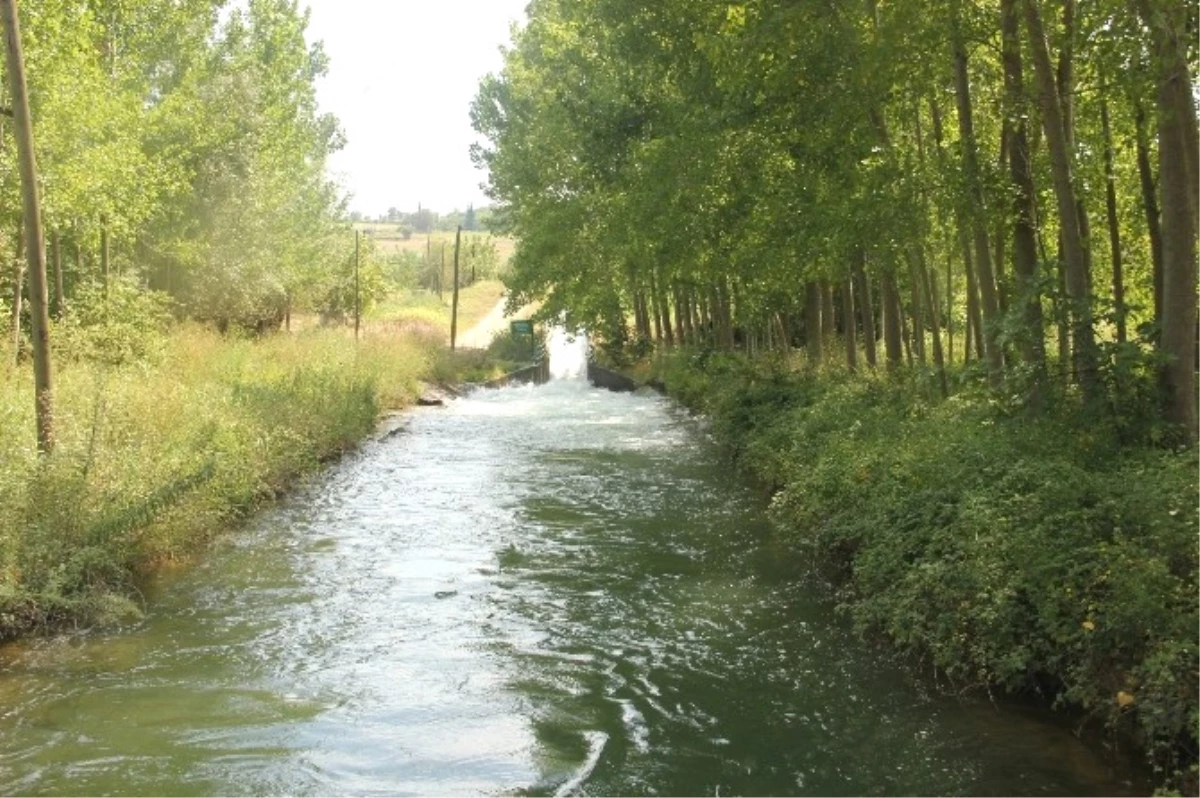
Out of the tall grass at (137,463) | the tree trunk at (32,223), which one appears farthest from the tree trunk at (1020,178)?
the tree trunk at (32,223)

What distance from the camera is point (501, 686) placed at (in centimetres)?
768

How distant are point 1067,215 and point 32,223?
1033 centimetres

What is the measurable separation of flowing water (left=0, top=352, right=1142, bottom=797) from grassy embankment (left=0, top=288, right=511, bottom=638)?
53cm

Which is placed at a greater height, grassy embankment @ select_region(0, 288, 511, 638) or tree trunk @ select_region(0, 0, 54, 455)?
tree trunk @ select_region(0, 0, 54, 455)

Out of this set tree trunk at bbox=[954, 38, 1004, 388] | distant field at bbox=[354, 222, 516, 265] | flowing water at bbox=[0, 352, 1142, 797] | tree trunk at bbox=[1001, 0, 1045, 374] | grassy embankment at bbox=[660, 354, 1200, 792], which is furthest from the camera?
distant field at bbox=[354, 222, 516, 265]

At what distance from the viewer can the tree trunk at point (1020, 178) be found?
10109 millimetres

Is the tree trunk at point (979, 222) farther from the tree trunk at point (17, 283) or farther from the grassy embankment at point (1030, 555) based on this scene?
the tree trunk at point (17, 283)

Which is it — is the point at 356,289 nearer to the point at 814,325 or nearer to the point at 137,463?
the point at 814,325

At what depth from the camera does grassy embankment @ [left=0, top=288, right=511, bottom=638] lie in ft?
29.2

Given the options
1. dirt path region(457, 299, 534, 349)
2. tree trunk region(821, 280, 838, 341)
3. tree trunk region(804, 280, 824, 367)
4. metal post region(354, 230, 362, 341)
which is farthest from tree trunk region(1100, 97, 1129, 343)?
dirt path region(457, 299, 534, 349)

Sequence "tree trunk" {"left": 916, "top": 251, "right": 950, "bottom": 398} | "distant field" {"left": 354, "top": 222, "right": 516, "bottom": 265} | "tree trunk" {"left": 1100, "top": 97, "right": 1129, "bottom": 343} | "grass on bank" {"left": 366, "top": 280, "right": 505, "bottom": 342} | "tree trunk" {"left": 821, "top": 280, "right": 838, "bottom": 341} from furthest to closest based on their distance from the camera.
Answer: "distant field" {"left": 354, "top": 222, "right": 516, "bottom": 265} → "grass on bank" {"left": 366, "top": 280, "right": 505, "bottom": 342} → "tree trunk" {"left": 821, "top": 280, "right": 838, "bottom": 341} → "tree trunk" {"left": 916, "top": 251, "right": 950, "bottom": 398} → "tree trunk" {"left": 1100, "top": 97, "right": 1129, "bottom": 343}

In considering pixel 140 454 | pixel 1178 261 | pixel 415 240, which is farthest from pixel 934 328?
pixel 415 240

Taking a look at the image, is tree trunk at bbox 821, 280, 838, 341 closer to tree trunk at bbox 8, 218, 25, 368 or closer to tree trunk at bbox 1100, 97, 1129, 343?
tree trunk at bbox 1100, 97, 1129, 343

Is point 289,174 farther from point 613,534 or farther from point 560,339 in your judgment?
point 560,339
